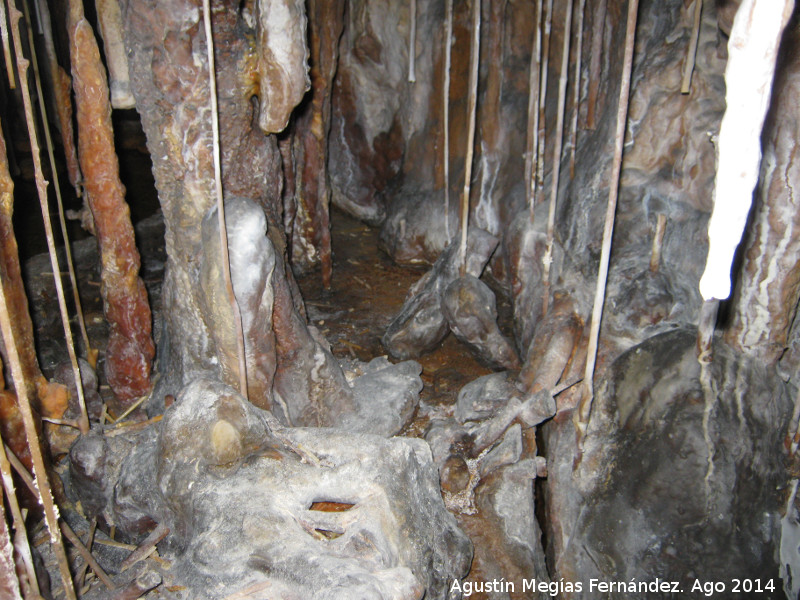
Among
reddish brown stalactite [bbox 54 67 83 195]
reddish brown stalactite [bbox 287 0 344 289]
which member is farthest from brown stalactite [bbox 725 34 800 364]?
reddish brown stalactite [bbox 54 67 83 195]

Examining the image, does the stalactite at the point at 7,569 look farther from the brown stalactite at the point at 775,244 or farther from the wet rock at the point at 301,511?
the brown stalactite at the point at 775,244

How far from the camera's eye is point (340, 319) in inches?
238

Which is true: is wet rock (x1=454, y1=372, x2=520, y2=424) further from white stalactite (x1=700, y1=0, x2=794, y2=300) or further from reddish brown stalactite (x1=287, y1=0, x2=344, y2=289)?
white stalactite (x1=700, y1=0, x2=794, y2=300)

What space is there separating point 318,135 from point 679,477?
4593mm

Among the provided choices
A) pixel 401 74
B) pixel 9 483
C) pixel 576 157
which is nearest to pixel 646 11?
pixel 576 157

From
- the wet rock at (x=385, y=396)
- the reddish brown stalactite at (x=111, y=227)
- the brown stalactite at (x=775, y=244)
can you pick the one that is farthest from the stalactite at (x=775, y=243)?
the reddish brown stalactite at (x=111, y=227)

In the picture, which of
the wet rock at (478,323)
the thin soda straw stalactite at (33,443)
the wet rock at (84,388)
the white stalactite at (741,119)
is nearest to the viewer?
the white stalactite at (741,119)

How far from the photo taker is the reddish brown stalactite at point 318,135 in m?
5.98

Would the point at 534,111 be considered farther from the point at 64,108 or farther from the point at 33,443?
the point at 33,443

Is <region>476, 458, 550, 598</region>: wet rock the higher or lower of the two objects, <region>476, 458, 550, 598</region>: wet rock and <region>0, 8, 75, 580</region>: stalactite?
the lower

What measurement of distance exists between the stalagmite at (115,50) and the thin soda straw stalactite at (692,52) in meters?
3.54

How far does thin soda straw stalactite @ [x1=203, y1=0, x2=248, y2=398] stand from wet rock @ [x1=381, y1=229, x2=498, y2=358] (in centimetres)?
228

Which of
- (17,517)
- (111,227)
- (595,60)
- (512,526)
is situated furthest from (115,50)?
(512,526)

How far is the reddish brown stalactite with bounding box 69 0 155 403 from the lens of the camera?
3701mm
